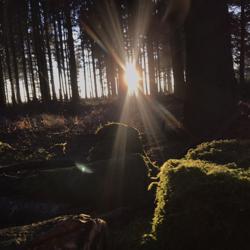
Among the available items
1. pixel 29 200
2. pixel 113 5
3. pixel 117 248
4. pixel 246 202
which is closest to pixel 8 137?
pixel 29 200

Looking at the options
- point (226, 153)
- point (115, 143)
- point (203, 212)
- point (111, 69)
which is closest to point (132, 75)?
point (111, 69)

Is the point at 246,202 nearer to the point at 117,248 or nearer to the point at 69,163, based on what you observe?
the point at 117,248

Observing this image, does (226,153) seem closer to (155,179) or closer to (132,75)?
(155,179)

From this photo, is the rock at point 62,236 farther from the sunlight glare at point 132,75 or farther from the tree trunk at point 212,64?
the sunlight glare at point 132,75

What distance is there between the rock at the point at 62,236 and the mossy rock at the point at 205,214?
1.40 feet

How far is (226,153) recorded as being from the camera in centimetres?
454

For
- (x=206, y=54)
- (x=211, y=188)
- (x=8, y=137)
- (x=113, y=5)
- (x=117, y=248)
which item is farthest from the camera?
(x=113, y=5)

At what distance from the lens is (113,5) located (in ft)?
93.7

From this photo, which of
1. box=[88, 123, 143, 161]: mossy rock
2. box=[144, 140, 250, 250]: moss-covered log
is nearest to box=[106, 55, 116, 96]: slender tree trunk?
box=[88, 123, 143, 161]: mossy rock

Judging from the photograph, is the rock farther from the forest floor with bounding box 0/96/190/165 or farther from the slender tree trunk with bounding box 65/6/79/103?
the slender tree trunk with bounding box 65/6/79/103

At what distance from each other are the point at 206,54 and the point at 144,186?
4.90m

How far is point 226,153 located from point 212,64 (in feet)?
16.4

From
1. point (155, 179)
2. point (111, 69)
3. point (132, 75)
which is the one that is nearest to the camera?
point (155, 179)

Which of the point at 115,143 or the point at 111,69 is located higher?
the point at 111,69
